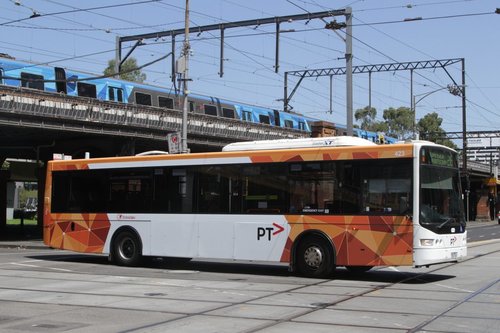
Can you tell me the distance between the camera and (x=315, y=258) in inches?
568

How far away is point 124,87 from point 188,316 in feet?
77.5

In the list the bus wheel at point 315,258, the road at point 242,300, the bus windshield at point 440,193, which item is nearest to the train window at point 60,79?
the road at point 242,300

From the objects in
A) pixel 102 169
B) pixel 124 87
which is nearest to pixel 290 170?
pixel 102 169

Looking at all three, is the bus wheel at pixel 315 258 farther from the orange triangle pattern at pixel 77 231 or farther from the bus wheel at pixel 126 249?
the orange triangle pattern at pixel 77 231

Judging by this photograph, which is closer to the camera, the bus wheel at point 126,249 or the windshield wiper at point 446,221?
the windshield wiper at point 446,221

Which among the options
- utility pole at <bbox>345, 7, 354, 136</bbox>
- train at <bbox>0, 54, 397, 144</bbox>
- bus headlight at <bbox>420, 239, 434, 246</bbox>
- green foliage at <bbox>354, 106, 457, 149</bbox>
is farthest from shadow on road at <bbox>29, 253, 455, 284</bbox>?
green foliage at <bbox>354, 106, 457, 149</bbox>

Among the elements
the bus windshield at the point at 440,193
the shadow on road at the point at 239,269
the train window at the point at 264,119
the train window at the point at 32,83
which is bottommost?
the shadow on road at the point at 239,269

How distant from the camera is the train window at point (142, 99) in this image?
31984 millimetres

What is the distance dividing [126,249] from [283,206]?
5.23 metres

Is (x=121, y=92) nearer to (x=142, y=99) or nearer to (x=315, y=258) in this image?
(x=142, y=99)

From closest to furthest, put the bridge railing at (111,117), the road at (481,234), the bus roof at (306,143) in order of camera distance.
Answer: the bus roof at (306,143), the bridge railing at (111,117), the road at (481,234)

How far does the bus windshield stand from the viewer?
13.4 metres

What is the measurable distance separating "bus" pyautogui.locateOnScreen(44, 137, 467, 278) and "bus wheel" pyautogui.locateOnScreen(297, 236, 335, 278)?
2cm

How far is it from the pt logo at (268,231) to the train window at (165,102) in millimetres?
20045
